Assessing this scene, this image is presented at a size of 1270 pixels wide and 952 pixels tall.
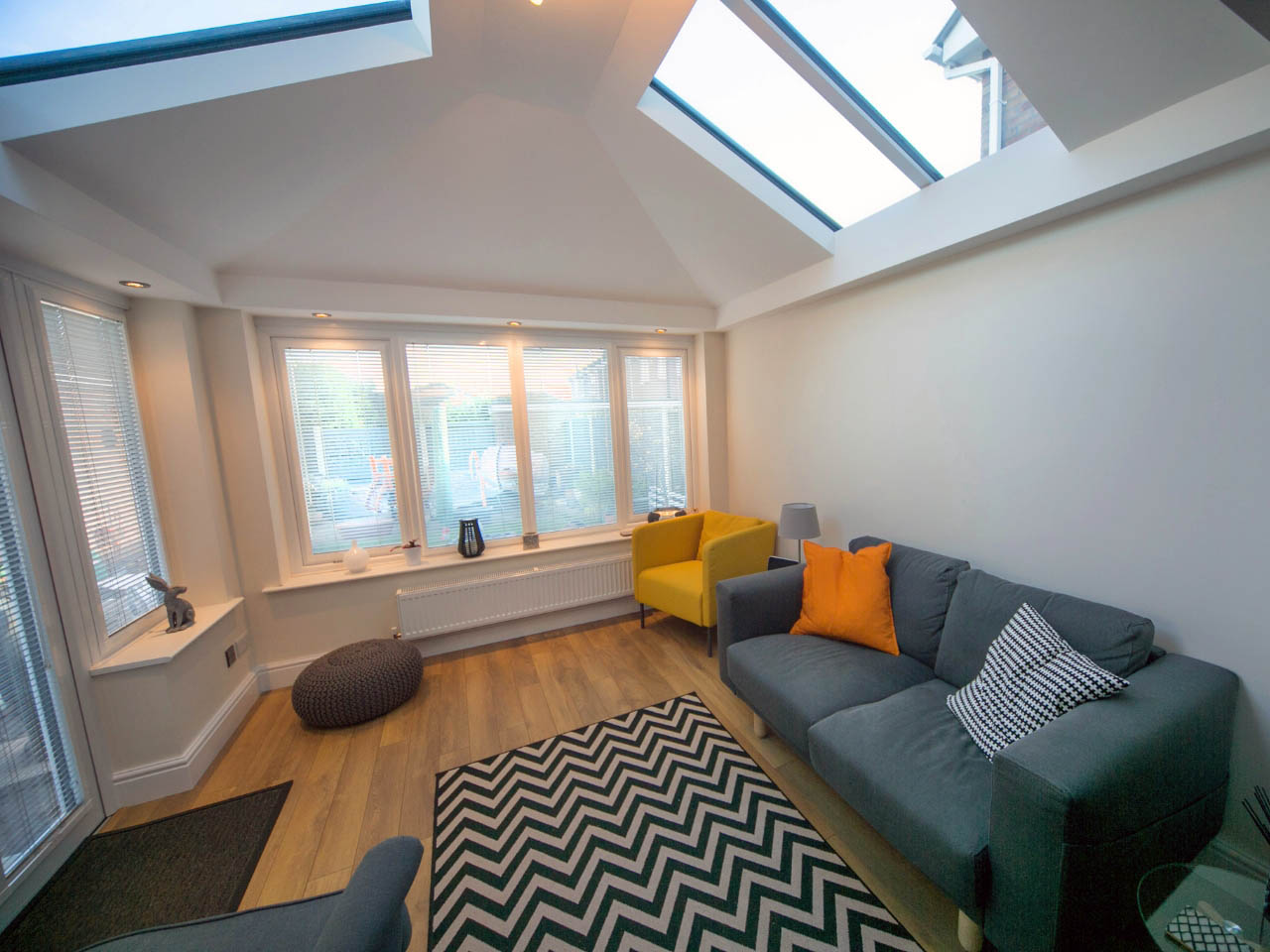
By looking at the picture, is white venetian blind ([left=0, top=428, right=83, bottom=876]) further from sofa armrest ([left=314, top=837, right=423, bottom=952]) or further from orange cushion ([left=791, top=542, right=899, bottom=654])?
orange cushion ([left=791, top=542, right=899, bottom=654])

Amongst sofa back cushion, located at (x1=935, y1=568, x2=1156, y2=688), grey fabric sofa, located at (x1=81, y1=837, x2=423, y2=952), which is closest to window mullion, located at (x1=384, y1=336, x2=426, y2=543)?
grey fabric sofa, located at (x1=81, y1=837, x2=423, y2=952)

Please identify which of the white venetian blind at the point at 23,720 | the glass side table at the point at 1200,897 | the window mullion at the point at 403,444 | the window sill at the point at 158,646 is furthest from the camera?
the window mullion at the point at 403,444

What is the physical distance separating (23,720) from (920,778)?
9.90 ft

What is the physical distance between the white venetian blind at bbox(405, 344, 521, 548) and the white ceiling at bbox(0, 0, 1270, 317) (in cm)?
53

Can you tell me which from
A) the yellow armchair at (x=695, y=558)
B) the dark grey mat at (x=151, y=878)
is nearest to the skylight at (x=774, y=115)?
the yellow armchair at (x=695, y=558)

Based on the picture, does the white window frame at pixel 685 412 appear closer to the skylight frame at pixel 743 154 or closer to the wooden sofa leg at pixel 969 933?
the skylight frame at pixel 743 154

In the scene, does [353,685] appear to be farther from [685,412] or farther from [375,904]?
[685,412]

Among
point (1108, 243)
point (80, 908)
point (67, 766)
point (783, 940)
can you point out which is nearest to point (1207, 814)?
point (783, 940)

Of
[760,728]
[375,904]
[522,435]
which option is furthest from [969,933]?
[522,435]

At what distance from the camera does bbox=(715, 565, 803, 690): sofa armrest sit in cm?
220

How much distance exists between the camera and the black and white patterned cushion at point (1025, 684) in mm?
1297

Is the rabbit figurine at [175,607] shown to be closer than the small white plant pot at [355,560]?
Yes

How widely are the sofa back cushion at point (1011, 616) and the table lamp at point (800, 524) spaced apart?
820 mm

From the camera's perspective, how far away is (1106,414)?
63.2 inches
